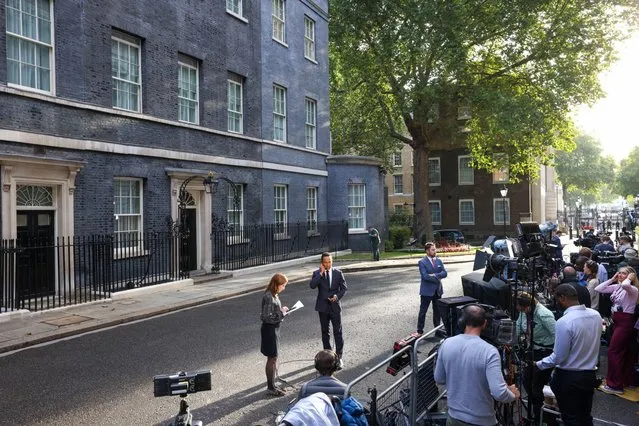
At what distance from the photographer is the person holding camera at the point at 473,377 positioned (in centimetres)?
415

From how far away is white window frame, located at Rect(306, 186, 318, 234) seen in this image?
87.7 feet

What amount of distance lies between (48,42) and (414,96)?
1991 cm

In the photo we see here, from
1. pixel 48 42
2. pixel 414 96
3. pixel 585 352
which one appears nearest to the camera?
pixel 585 352

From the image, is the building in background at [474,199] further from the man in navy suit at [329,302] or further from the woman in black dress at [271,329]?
the woman in black dress at [271,329]

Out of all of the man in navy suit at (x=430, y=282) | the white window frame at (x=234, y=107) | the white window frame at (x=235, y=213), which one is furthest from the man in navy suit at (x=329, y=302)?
the white window frame at (x=234, y=107)

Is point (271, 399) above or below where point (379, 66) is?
below

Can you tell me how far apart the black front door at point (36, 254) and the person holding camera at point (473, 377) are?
10870 mm

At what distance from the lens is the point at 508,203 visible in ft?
156

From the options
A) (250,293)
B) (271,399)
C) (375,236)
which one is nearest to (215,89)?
(250,293)

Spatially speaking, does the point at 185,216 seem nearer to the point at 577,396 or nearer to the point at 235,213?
the point at 235,213

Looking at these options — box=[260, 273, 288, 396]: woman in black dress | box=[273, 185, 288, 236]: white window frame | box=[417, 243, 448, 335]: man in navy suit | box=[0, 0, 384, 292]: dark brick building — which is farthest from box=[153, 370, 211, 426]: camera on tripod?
box=[273, 185, 288, 236]: white window frame

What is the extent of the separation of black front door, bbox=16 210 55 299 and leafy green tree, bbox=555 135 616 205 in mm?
70758

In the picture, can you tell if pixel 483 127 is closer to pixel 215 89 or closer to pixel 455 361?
pixel 215 89

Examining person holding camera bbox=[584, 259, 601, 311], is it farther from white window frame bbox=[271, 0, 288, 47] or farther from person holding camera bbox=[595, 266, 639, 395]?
white window frame bbox=[271, 0, 288, 47]
